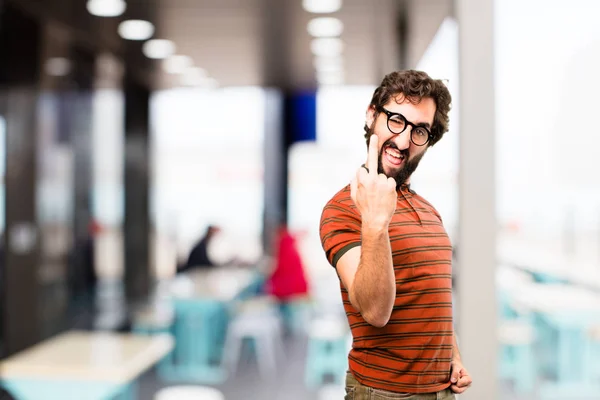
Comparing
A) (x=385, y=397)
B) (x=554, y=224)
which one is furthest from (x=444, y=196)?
(x=385, y=397)

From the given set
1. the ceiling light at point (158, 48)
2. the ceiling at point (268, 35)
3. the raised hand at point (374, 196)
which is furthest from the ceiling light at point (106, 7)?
the raised hand at point (374, 196)

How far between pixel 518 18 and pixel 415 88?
1.81 m

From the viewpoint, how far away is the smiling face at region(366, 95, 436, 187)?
1156mm

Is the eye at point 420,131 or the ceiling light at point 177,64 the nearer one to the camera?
the eye at point 420,131

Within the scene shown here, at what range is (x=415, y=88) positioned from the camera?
1168 mm

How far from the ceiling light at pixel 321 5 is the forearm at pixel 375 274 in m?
2.21

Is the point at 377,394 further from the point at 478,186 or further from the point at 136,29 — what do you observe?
the point at 136,29

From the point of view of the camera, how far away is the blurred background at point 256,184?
7.84 feet

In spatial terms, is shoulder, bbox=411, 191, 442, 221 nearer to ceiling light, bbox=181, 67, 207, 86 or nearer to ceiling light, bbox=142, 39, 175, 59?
ceiling light, bbox=142, 39, 175, 59

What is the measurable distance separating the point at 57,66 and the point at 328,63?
2.11 m

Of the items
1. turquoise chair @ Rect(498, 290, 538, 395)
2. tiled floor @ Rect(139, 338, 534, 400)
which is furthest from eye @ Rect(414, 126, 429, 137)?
tiled floor @ Rect(139, 338, 534, 400)

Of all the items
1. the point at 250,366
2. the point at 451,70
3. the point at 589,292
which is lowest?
the point at 250,366

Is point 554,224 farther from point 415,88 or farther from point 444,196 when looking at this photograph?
point 415,88

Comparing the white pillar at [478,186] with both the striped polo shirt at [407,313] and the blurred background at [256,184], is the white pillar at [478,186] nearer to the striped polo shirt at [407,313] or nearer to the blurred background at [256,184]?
the blurred background at [256,184]
